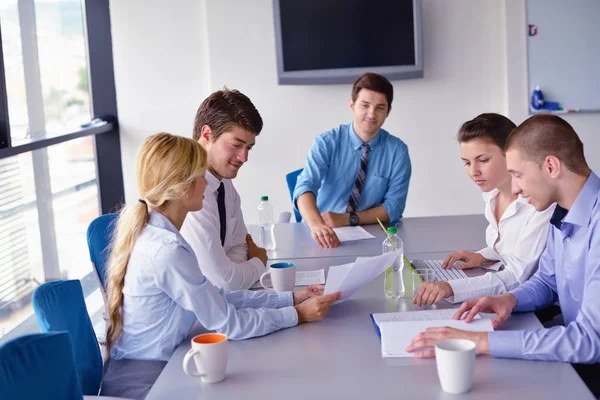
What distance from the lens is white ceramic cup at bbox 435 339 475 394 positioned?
1.48 meters

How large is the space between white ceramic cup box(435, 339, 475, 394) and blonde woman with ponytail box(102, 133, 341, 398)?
0.57m

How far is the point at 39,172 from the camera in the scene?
13.9 feet

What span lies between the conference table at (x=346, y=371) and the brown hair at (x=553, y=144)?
1.50 ft

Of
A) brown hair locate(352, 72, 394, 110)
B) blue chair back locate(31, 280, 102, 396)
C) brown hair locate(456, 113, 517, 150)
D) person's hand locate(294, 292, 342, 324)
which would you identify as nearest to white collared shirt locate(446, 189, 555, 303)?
brown hair locate(456, 113, 517, 150)

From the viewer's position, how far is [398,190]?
366cm

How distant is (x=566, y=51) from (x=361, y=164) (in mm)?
2085

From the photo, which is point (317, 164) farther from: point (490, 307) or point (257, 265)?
point (490, 307)

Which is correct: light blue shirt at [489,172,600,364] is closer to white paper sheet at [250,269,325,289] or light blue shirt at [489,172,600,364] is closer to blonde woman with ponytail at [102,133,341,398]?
blonde woman with ponytail at [102,133,341,398]

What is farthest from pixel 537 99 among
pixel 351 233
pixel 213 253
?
pixel 213 253

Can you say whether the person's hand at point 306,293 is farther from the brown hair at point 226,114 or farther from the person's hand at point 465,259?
the brown hair at point 226,114

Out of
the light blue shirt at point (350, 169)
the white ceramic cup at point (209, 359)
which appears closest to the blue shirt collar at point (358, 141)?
the light blue shirt at point (350, 169)

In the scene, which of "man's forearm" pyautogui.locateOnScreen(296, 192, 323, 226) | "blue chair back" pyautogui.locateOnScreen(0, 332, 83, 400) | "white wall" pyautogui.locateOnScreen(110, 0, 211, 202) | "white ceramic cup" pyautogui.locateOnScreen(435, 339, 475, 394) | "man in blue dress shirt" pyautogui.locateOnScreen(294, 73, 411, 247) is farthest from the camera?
"white wall" pyautogui.locateOnScreen(110, 0, 211, 202)

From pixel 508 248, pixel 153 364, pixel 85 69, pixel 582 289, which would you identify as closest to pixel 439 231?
pixel 508 248

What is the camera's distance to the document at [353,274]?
2.05 meters
